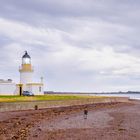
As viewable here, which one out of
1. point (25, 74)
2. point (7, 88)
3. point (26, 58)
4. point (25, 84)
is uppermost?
point (26, 58)

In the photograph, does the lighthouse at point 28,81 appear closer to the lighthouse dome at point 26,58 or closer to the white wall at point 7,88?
the lighthouse dome at point 26,58

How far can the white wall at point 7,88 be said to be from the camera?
5653cm

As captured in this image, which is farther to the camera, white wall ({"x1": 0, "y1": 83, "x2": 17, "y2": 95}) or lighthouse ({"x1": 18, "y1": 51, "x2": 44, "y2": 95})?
lighthouse ({"x1": 18, "y1": 51, "x2": 44, "y2": 95})

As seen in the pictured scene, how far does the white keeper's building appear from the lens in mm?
57562

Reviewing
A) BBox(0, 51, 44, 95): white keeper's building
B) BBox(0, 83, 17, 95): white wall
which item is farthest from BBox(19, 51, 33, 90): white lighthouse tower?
BBox(0, 83, 17, 95): white wall

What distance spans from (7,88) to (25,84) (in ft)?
11.9

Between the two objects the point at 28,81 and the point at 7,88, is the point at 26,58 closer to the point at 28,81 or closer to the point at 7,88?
the point at 28,81

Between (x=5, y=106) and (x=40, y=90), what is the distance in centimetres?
2596

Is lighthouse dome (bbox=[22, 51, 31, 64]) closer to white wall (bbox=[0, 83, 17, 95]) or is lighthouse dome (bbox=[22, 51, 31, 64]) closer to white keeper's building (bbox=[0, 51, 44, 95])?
white keeper's building (bbox=[0, 51, 44, 95])

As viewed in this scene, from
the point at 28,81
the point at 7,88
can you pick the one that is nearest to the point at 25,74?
the point at 28,81

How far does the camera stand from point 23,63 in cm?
6172

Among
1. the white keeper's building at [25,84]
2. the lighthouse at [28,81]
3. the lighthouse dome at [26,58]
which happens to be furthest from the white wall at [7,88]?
the lighthouse dome at [26,58]

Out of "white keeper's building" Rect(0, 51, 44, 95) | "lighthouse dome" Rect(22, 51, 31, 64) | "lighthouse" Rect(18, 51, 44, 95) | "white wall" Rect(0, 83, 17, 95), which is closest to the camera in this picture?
"white wall" Rect(0, 83, 17, 95)

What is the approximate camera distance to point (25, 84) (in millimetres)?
60125
